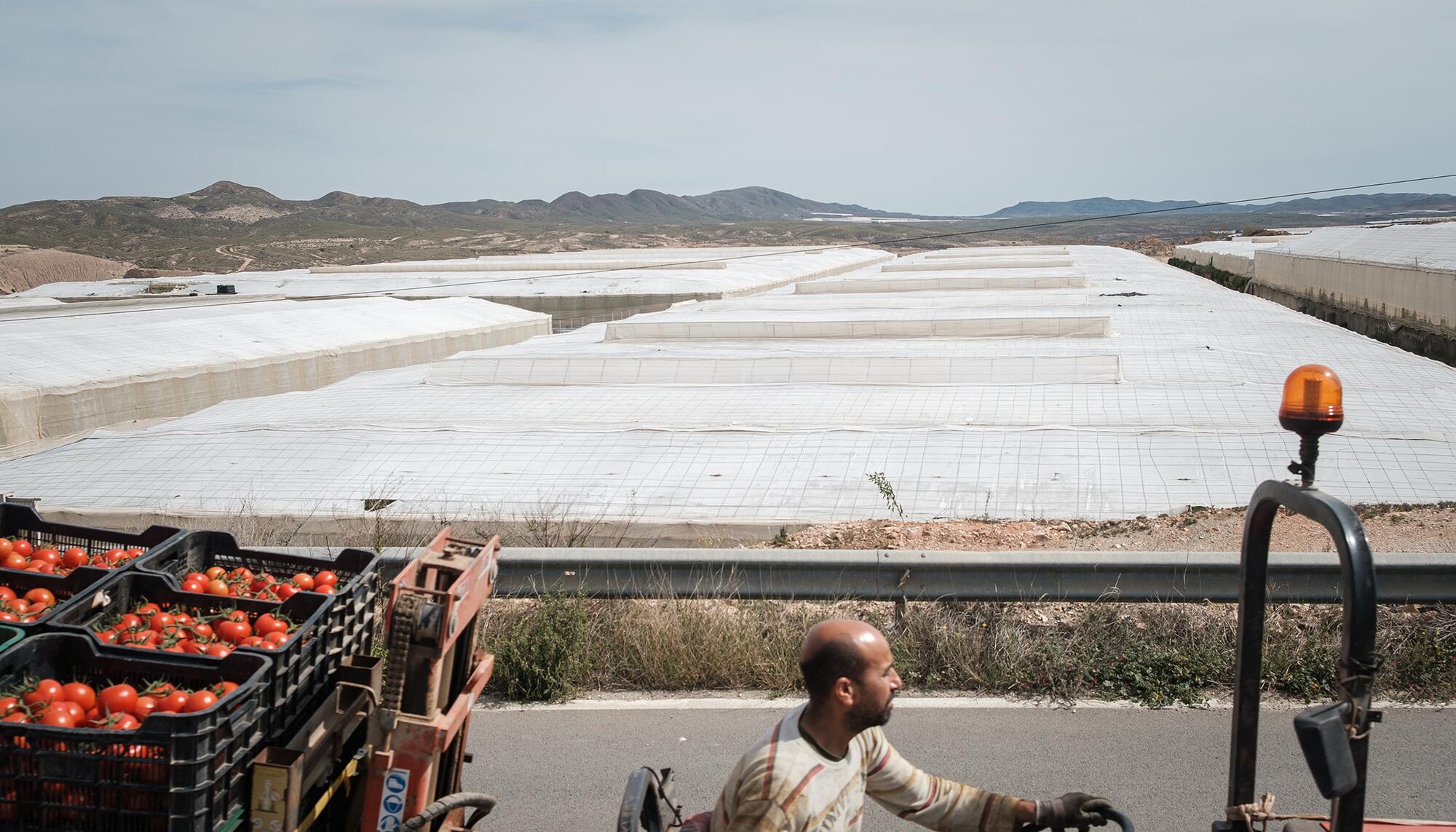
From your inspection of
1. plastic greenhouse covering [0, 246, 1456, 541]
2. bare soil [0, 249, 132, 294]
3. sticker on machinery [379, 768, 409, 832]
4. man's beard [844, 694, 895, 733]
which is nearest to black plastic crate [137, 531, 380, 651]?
sticker on machinery [379, 768, 409, 832]

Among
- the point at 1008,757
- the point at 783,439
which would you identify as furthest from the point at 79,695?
the point at 783,439

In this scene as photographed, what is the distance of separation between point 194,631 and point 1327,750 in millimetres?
3412

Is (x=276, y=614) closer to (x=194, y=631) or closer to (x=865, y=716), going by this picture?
(x=194, y=631)

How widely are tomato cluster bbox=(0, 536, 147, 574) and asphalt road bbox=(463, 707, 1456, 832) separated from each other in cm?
169

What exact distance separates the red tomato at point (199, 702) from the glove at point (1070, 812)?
2282 millimetres

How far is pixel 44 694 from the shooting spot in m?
3.24

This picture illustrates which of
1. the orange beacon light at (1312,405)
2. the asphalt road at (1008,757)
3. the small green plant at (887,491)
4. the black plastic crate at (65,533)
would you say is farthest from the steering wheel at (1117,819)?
the small green plant at (887,491)

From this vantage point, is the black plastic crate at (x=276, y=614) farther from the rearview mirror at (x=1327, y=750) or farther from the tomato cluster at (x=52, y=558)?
the rearview mirror at (x=1327, y=750)

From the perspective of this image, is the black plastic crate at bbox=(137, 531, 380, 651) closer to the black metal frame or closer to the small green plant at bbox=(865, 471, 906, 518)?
the black metal frame

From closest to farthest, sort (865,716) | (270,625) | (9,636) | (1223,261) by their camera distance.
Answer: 1. (865,716)
2. (9,636)
3. (270,625)
4. (1223,261)

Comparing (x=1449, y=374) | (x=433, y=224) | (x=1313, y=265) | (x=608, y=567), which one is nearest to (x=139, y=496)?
(x=608, y=567)

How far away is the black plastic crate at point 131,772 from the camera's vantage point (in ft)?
9.58

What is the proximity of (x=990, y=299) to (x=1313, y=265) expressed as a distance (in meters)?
14.9

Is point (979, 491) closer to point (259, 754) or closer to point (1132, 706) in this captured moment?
point (1132, 706)
